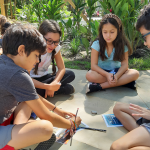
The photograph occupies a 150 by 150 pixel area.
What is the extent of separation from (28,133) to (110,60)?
1.96 meters

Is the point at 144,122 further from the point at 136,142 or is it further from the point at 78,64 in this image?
the point at 78,64

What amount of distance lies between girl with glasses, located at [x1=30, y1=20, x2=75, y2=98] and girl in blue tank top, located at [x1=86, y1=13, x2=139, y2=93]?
0.37 m

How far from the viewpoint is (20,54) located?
1.27 meters

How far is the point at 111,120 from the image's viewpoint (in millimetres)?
1937

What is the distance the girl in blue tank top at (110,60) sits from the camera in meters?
2.68

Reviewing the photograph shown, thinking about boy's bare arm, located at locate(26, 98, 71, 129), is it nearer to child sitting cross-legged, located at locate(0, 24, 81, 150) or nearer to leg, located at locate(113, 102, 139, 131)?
child sitting cross-legged, located at locate(0, 24, 81, 150)

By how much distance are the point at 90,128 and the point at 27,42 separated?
103 centimetres

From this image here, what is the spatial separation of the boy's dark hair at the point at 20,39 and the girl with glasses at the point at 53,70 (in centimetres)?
93

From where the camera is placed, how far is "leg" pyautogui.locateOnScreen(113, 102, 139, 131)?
5.62 feet

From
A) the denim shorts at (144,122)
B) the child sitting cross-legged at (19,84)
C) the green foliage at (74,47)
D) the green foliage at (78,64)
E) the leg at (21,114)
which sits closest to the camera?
the child sitting cross-legged at (19,84)

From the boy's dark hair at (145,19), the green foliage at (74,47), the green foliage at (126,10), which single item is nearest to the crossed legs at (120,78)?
the boy's dark hair at (145,19)

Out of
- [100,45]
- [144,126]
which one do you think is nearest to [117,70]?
[100,45]

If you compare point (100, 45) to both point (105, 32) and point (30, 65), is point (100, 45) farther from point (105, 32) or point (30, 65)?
point (30, 65)

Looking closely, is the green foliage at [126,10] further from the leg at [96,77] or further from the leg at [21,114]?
the leg at [21,114]
